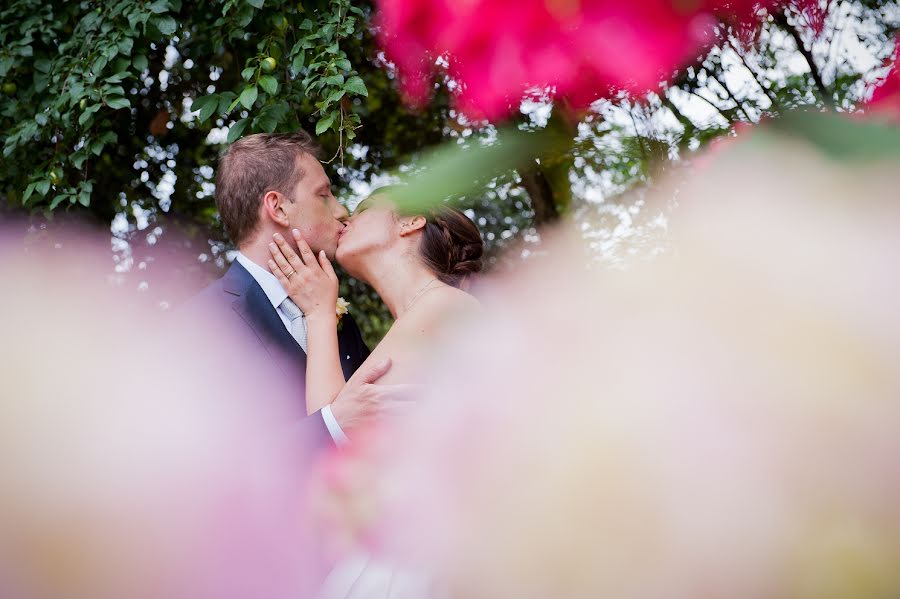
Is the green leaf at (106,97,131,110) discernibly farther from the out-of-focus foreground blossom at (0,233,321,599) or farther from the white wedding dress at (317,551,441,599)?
the out-of-focus foreground blossom at (0,233,321,599)

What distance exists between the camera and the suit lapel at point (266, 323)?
7.24 feet

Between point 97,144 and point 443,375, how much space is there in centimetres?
285

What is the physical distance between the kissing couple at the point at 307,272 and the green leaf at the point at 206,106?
0.40 ft

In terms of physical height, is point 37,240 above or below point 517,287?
above

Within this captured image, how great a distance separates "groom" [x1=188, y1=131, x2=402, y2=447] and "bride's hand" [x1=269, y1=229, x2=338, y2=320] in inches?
2.6

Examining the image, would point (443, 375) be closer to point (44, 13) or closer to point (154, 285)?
point (44, 13)

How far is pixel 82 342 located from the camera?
0.67m

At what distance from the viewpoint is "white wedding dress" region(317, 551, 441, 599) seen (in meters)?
0.38

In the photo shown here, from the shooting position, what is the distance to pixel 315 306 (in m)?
2.23

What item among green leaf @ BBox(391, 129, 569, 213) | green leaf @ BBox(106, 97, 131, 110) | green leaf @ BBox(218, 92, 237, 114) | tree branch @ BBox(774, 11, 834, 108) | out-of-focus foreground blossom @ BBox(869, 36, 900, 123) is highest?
green leaf @ BBox(106, 97, 131, 110)

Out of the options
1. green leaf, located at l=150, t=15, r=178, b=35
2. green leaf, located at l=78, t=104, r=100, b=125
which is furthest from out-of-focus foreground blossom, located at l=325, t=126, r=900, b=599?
green leaf, located at l=78, t=104, r=100, b=125

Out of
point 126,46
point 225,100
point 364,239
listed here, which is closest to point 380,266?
point 364,239

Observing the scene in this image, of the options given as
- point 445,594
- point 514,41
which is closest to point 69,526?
point 445,594

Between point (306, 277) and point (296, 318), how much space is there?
0.47 feet
